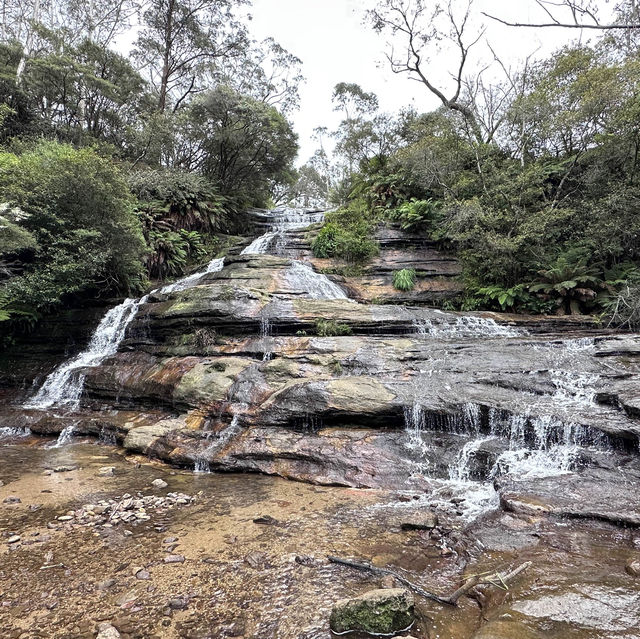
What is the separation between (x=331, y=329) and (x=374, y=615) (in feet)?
24.9

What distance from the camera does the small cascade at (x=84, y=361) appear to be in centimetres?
1016

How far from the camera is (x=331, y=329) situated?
9992 millimetres

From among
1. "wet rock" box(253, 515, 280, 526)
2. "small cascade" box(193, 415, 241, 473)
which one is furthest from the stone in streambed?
"small cascade" box(193, 415, 241, 473)

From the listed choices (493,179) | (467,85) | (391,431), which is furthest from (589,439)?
(467,85)

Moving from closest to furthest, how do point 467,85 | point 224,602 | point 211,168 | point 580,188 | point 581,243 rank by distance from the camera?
1. point 224,602
2. point 581,243
3. point 580,188
4. point 467,85
5. point 211,168

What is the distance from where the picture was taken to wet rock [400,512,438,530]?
4.26 meters

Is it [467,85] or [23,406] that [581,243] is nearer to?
[467,85]

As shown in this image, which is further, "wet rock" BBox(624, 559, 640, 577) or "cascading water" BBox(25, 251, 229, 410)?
"cascading water" BBox(25, 251, 229, 410)

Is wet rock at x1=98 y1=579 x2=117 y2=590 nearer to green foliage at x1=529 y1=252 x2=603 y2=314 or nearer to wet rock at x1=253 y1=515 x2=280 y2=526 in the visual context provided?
wet rock at x1=253 y1=515 x2=280 y2=526

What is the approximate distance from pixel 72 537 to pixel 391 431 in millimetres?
4927

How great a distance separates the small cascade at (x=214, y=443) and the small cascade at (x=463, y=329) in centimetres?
521

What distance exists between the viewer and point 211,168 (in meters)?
21.9

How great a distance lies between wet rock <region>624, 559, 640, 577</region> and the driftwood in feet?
2.59

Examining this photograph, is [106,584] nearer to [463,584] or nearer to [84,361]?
[463,584]
